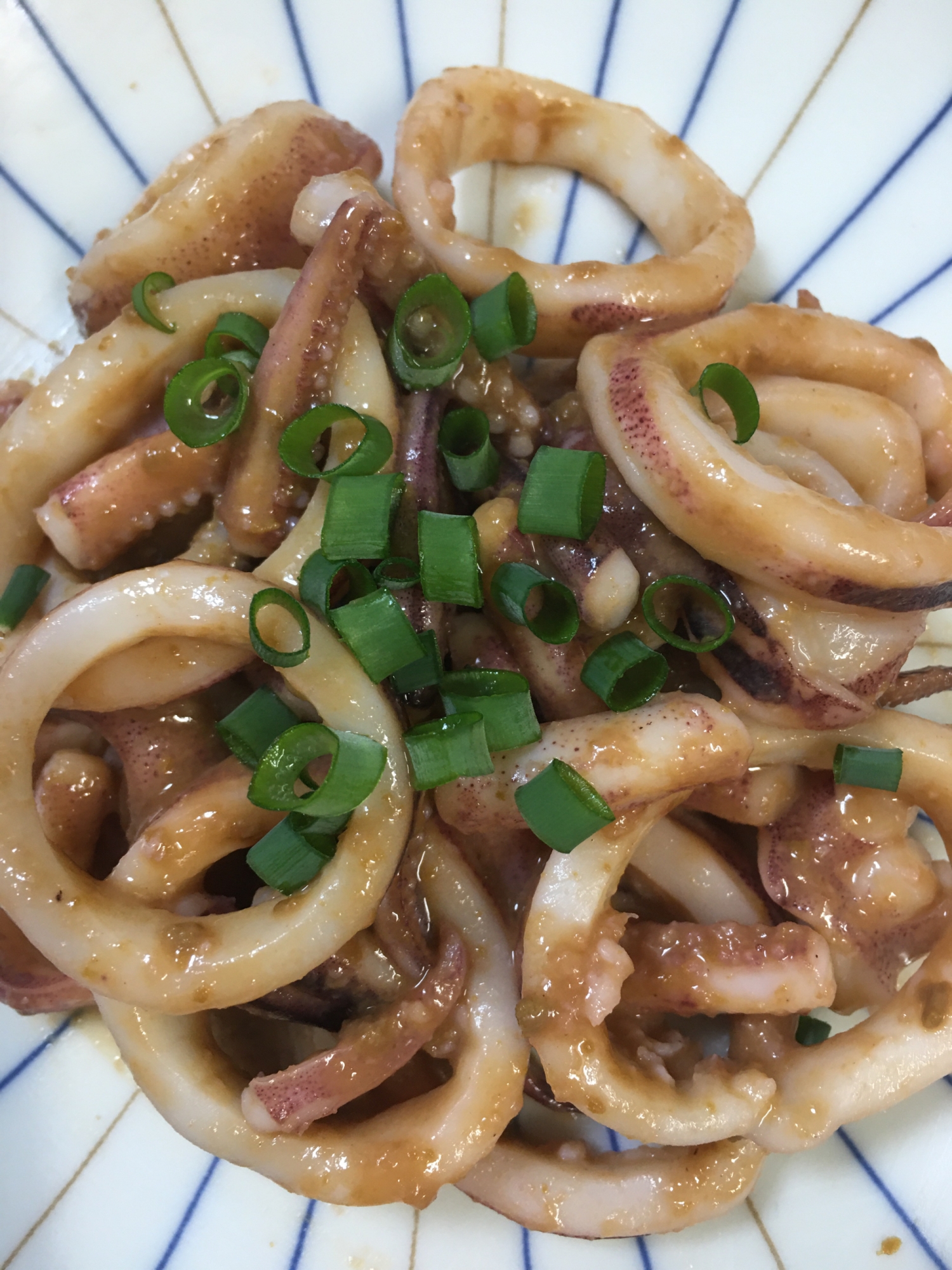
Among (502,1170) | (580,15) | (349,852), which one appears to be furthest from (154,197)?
(502,1170)

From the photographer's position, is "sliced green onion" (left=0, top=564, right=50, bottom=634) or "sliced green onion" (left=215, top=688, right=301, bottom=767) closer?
"sliced green onion" (left=215, top=688, right=301, bottom=767)

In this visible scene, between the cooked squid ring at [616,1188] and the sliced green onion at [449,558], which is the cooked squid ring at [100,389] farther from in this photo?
the cooked squid ring at [616,1188]

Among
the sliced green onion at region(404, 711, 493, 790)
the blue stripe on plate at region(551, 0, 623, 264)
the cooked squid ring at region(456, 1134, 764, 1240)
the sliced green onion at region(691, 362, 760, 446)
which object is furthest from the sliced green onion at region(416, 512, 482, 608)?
the cooked squid ring at region(456, 1134, 764, 1240)

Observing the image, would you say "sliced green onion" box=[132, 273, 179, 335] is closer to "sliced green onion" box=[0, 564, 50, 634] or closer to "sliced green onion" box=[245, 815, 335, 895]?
"sliced green onion" box=[0, 564, 50, 634]

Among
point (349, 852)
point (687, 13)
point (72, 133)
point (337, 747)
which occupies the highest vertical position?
point (72, 133)

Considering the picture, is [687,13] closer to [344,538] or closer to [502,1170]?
[344,538]

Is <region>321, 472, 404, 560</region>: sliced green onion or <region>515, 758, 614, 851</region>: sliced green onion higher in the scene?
<region>321, 472, 404, 560</region>: sliced green onion
